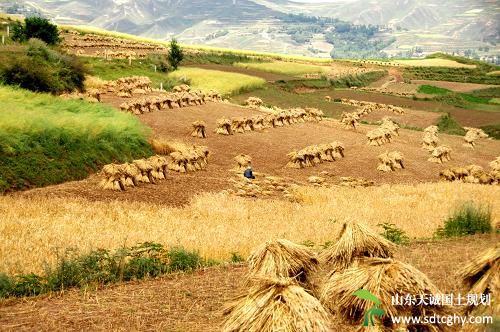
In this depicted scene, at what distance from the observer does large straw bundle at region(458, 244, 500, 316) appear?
8.23m

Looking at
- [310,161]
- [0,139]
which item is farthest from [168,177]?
[310,161]

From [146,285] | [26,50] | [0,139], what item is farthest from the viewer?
[26,50]

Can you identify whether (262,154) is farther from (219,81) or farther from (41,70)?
(219,81)

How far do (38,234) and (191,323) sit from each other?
7.24 m

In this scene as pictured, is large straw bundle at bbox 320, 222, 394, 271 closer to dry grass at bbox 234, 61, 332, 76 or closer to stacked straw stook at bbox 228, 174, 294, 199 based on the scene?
stacked straw stook at bbox 228, 174, 294, 199

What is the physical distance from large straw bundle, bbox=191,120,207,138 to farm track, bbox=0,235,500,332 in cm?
2518

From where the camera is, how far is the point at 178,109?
47688 millimetres

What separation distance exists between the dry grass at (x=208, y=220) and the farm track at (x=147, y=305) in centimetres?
197

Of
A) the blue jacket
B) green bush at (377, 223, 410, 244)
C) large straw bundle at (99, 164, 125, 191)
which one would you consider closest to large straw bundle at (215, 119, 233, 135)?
the blue jacket

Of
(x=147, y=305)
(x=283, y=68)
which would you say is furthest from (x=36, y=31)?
(x=283, y=68)

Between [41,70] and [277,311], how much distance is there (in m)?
37.7

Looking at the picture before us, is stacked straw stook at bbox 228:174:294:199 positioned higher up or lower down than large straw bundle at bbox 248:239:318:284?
lower down

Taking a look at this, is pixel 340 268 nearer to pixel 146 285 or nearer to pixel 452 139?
pixel 146 285

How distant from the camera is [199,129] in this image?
39.7 m
